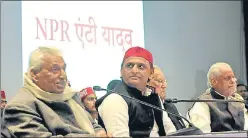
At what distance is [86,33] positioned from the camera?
5047 mm

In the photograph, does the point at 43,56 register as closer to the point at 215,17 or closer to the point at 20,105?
the point at 20,105

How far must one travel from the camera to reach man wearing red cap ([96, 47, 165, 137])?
101 inches

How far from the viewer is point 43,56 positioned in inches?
88.6

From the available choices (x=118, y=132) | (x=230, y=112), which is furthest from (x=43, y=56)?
(x=230, y=112)

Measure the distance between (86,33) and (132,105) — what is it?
245cm

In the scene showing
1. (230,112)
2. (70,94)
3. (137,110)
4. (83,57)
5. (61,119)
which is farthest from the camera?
(83,57)

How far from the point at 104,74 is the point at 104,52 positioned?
10.0 inches

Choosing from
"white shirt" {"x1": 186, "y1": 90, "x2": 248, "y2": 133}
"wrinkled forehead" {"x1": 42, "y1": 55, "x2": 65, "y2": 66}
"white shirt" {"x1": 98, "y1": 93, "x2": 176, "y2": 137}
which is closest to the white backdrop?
"white shirt" {"x1": 186, "y1": 90, "x2": 248, "y2": 133}

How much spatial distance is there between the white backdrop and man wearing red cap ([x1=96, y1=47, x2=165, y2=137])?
1.94 meters

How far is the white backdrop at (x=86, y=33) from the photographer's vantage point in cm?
471

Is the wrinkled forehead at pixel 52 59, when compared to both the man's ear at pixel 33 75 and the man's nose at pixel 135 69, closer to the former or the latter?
the man's ear at pixel 33 75

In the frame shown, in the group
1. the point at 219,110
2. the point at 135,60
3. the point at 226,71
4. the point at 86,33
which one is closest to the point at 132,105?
the point at 135,60

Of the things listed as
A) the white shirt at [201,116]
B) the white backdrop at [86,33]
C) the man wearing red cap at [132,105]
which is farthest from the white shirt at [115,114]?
the white backdrop at [86,33]

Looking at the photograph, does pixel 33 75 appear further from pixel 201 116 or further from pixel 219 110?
pixel 219 110
